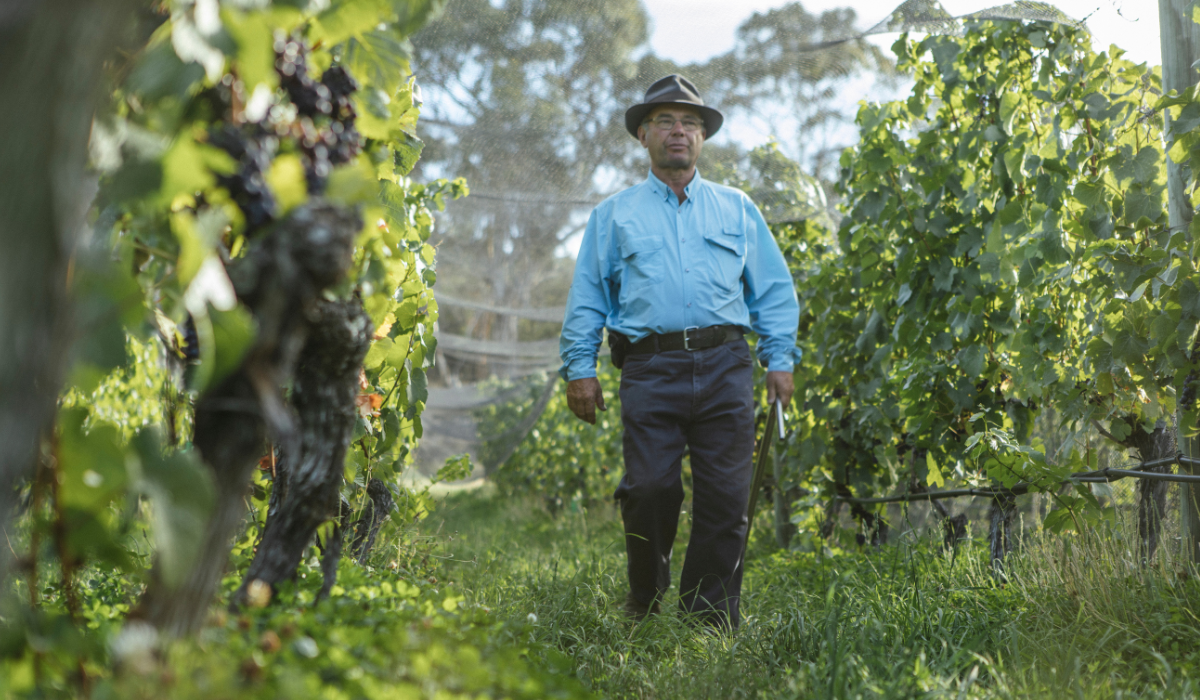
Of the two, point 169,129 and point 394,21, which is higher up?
point 394,21

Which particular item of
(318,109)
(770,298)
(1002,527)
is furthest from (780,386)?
(318,109)

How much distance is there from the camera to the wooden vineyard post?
7.43 ft

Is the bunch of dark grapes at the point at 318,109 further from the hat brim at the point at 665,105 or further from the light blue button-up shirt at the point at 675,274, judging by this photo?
the hat brim at the point at 665,105

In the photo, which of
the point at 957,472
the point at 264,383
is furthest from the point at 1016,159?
the point at 264,383

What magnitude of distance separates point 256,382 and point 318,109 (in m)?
0.37

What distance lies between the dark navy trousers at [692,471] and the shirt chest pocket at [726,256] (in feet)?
0.77

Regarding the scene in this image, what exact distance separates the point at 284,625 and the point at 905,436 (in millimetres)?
3070

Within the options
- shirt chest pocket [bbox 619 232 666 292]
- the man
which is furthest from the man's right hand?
shirt chest pocket [bbox 619 232 666 292]

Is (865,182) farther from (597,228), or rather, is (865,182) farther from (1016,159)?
(597,228)

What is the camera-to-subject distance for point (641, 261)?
8.87 ft

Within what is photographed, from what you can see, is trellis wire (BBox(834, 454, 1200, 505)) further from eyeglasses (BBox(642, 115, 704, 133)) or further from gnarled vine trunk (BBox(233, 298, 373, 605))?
gnarled vine trunk (BBox(233, 298, 373, 605))

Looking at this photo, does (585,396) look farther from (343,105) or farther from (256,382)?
(256,382)

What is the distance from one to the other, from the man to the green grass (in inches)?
10.5

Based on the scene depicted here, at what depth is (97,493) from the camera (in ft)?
2.45
